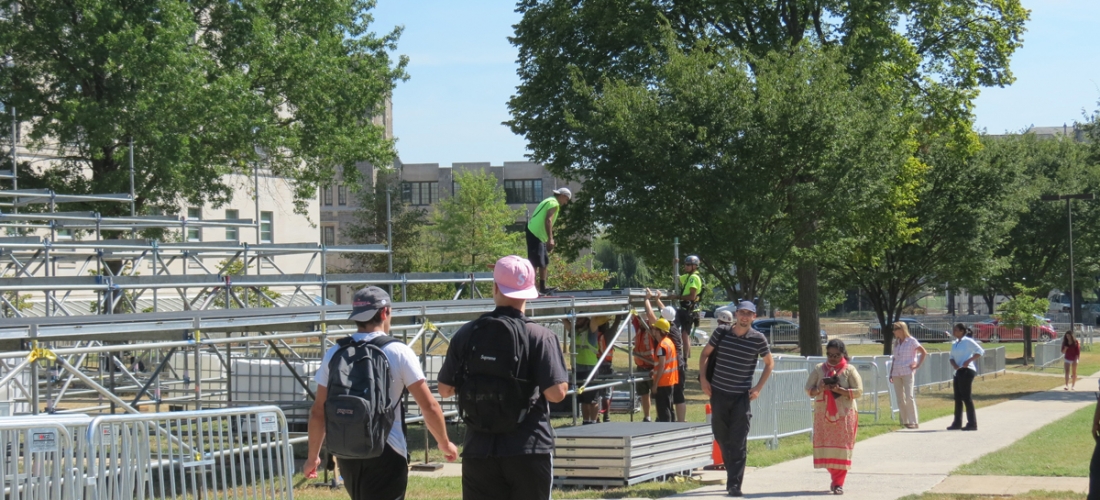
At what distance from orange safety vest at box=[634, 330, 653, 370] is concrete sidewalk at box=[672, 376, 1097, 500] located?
8.29 feet

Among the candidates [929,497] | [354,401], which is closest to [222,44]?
[929,497]

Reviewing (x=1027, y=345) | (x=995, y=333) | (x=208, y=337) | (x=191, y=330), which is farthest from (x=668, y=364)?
A: (x=995, y=333)

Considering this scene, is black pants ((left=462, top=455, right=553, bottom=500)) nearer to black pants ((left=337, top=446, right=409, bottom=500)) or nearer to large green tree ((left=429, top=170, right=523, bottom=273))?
black pants ((left=337, top=446, right=409, bottom=500))

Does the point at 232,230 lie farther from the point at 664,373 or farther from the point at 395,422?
the point at 395,422

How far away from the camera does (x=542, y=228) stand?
42.0 feet

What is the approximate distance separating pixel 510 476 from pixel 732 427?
514 cm

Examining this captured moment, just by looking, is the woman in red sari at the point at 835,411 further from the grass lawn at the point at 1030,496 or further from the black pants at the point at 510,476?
the black pants at the point at 510,476

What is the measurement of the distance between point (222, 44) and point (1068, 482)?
69.9ft

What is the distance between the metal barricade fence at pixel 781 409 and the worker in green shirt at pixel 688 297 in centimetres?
146

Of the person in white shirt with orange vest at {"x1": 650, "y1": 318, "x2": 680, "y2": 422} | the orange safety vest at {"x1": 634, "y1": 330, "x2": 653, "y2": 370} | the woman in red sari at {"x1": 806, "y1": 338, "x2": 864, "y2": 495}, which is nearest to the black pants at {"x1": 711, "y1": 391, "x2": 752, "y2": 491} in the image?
the woman in red sari at {"x1": 806, "y1": 338, "x2": 864, "y2": 495}

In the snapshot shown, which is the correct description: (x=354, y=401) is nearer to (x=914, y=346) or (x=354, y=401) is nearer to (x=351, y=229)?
(x=914, y=346)

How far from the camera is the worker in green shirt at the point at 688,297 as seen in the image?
16266mm

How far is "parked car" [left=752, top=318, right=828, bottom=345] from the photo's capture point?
56250mm

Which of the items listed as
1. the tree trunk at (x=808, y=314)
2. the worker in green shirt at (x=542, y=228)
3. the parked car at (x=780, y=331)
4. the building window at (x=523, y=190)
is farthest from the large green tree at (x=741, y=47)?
the building window at (x=523, y=190)
